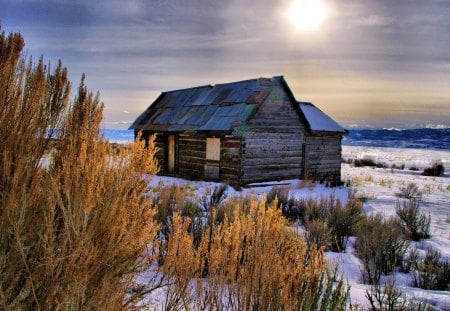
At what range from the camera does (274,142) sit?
15938mm

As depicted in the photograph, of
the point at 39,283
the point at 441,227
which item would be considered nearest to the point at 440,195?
the point at 441,227

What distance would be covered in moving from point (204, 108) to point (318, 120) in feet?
18.7

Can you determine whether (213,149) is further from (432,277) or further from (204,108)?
(432,277)

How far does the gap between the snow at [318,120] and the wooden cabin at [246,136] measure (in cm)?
7

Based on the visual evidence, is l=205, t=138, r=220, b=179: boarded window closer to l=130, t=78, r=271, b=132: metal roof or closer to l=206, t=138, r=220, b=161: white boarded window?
l=206, t=138, r=220, b=161: white boarded window

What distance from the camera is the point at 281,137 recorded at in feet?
53.2

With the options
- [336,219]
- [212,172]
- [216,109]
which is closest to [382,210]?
[336,219]

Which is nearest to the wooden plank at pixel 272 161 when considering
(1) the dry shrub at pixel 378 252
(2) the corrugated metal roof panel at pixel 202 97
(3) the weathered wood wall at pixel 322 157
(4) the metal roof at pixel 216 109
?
(3) the weathered wood wall at pixel 322 157

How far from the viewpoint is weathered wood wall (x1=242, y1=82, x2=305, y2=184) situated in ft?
49.3

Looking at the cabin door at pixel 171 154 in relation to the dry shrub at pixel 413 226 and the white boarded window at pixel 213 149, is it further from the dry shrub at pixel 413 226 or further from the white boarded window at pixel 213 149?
the dry shrub at pixel 413 226

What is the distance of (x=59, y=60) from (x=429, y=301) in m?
4.50

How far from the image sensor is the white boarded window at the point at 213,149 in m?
15.6

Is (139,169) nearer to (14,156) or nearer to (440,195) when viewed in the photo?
(14,156)

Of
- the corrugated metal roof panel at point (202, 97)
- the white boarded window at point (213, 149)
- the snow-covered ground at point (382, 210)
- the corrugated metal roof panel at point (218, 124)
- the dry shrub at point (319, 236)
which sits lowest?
the snow-covered ground at point (382, 210)
